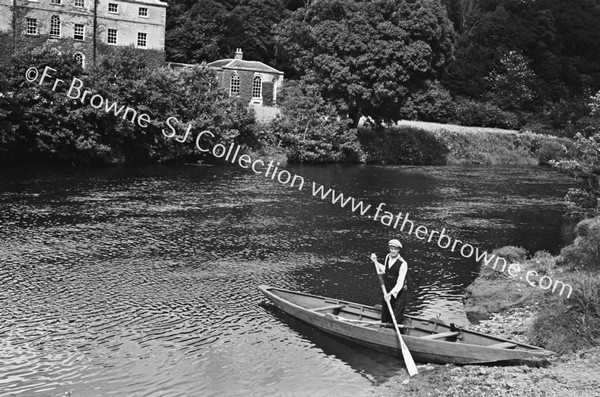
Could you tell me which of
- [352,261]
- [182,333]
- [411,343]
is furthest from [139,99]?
[411,343]

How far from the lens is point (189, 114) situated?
173 feet

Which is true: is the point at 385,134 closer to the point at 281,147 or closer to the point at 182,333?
the point at 281,147

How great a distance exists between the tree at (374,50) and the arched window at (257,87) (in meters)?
14.6

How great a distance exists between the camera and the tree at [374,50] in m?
56.2

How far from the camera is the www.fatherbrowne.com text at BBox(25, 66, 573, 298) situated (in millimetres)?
21875

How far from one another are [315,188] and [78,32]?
38752 millimetres

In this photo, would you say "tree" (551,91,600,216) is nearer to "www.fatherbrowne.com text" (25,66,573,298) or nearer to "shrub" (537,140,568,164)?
"www.fatherbrowne.com text" (25,66,573,298)

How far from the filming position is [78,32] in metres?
67.9

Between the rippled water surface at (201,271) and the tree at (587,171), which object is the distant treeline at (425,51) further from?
the tree at (587,171)

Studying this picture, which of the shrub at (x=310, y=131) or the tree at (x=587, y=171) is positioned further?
the shrub at (x=310, y=131)

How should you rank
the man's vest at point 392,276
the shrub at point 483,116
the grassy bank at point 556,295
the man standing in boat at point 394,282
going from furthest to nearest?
1. the shrub at point 483,116
2. the man's vest at point 392,276
3. the man standing in boat at point 394,282
4. the grassy bank at point 556,295

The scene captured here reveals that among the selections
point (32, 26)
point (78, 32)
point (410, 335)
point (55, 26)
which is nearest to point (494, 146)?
point (78, 32)

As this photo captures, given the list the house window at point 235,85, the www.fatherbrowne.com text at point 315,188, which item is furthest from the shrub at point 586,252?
the house window at point 235,85

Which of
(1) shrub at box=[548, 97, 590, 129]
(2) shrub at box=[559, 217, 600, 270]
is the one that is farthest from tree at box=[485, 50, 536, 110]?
(2) shrub at box=[559, 217, 600, 270]
